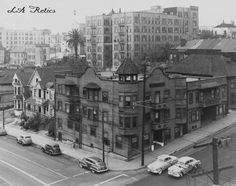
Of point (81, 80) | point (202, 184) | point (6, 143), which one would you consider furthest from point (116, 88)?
point (6, 143)

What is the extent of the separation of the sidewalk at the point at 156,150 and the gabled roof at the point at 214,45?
25462 mm

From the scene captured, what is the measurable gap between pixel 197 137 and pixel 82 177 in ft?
69.5

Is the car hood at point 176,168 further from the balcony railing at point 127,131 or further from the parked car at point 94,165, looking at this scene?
the balcony railing at point 127,131

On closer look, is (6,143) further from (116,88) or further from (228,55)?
(228,55)

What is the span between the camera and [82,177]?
4534 centimetres

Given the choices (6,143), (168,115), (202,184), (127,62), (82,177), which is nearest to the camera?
(202,184)

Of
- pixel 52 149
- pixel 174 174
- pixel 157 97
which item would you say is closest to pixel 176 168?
pixel 174 174

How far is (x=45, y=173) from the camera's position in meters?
47.2

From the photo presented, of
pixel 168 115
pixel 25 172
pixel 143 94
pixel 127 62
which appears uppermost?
pixel 127 62

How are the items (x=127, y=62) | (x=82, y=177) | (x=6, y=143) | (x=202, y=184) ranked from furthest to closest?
(x=6, y=143)
(x=127, y=62)
(x=82, y=177)
(x=202, y=184)

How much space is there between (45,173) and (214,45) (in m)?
65.3

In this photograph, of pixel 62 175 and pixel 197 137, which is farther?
pixel 197 137

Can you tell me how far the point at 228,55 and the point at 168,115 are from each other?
1622 inches

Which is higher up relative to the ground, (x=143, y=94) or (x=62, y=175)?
(x=143, y=94)
